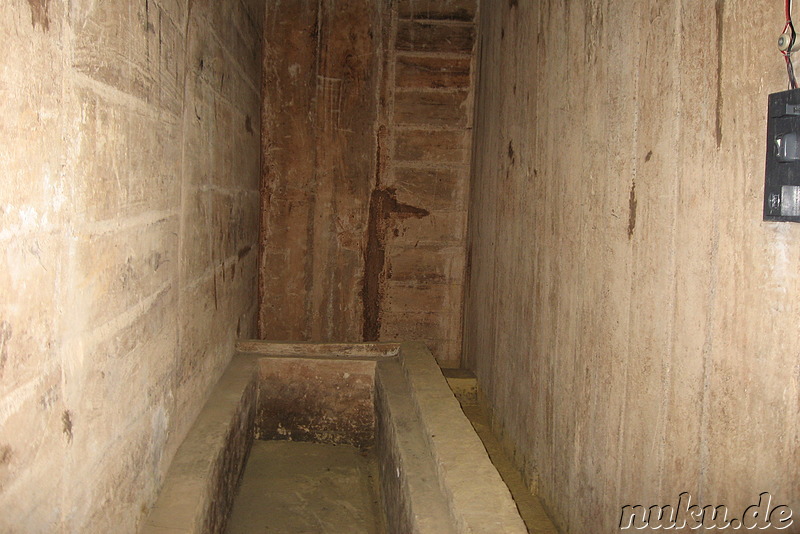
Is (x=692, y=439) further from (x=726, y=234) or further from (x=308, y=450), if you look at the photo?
(x=308, y=450)

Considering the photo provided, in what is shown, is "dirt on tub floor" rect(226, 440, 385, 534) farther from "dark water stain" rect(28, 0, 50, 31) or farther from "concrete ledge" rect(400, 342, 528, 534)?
"dark water stain" rect(28, 0, 50, 31)

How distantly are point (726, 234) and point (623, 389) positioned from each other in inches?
29.4

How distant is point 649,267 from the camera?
199 centimetres

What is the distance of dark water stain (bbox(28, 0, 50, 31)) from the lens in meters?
1.30

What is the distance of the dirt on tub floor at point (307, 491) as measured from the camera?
10.3ft

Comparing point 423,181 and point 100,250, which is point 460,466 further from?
point 423,181

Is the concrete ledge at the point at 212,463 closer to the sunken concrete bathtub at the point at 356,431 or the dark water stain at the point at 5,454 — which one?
the sunken concrete bathtub at the point at 356,431

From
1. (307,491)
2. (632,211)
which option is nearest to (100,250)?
(632,211)

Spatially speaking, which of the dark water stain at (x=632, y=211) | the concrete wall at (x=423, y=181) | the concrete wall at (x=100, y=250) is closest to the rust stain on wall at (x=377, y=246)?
the concrete wall at (x=423, y=181)

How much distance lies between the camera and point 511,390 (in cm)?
365

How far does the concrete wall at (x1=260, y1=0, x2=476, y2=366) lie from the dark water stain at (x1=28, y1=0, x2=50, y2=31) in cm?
384

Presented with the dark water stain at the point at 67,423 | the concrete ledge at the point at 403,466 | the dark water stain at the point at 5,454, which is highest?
the dark water stain at the point at 5,454

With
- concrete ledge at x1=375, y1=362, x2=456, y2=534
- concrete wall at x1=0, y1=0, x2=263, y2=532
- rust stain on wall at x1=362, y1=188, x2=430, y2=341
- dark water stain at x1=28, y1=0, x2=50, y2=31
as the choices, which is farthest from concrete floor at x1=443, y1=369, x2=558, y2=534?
dark water stain at x1=28, y1=0, x2=50, y2=31

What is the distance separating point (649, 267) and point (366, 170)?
11.6 ft
